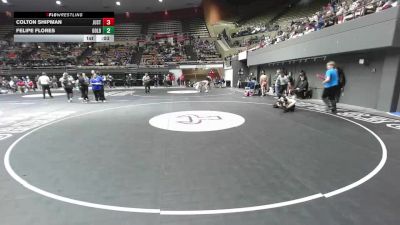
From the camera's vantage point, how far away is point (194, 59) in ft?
109

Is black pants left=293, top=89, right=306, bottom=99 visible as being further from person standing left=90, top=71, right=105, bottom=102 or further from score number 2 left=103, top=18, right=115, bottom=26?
score number 2 left=103, top=18, right=115, bottom=26

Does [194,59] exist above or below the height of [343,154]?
above

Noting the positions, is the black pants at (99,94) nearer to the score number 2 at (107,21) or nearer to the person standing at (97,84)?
the person standing at (97,84)

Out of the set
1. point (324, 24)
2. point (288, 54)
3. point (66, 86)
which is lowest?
point (66, 86)

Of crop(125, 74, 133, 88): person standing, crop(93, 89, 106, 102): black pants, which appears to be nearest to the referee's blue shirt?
crop(93, 89, 106, 102): black pants

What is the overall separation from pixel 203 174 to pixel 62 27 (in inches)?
569

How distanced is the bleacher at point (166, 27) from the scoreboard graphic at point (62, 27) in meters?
24.5

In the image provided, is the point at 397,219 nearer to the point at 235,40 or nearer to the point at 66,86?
the point at 66,86

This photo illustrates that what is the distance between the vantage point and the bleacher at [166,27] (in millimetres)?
39603

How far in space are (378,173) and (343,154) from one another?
931 millimetres

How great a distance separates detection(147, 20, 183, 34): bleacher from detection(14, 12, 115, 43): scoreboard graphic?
24.5 metres

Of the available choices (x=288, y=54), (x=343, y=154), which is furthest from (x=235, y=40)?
(x=343, y=154)

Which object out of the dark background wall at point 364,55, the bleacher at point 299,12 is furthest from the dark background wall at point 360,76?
the bleacher at point 299,12

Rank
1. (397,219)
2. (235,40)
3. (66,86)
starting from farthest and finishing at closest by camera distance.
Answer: (235,40)
(66,86)
(397,219)
